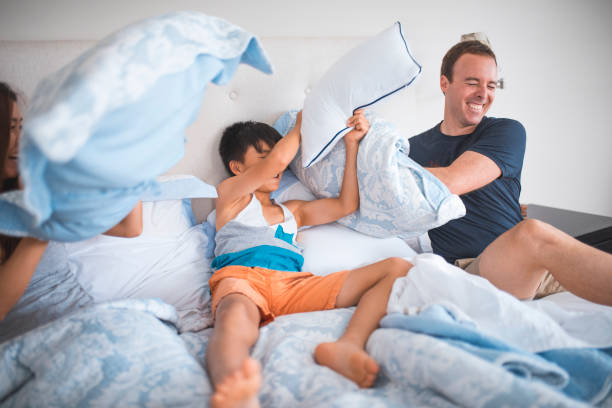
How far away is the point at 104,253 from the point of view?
1.08m

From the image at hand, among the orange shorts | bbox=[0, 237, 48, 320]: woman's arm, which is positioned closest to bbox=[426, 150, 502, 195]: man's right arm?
the orange shorts

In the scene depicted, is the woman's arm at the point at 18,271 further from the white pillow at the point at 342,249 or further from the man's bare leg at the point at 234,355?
the white pillow at the point at 342,249

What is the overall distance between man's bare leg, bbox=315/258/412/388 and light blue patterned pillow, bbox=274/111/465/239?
0.21 m

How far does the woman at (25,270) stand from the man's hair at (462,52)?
1.34 metres

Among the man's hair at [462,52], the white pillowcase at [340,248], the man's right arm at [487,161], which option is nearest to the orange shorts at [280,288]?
the white pillowcase at [340,248]

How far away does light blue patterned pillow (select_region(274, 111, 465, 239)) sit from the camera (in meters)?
1.08

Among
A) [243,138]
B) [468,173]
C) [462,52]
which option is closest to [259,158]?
[243,138]

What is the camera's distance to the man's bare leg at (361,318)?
0.64 metres

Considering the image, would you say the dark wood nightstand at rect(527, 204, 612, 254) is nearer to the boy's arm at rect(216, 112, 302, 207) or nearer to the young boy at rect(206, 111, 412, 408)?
the young boy at rect(206, 111, 412, 408)

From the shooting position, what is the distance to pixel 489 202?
130cm

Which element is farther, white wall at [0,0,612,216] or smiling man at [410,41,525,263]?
white wall at [0,0,612,216]

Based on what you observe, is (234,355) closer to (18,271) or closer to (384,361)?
(384,361)

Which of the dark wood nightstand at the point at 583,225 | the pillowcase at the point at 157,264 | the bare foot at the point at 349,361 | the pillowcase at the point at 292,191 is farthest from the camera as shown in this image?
the dark wood nightstand at the point at 583,225

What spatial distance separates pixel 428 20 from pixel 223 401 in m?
1.98
